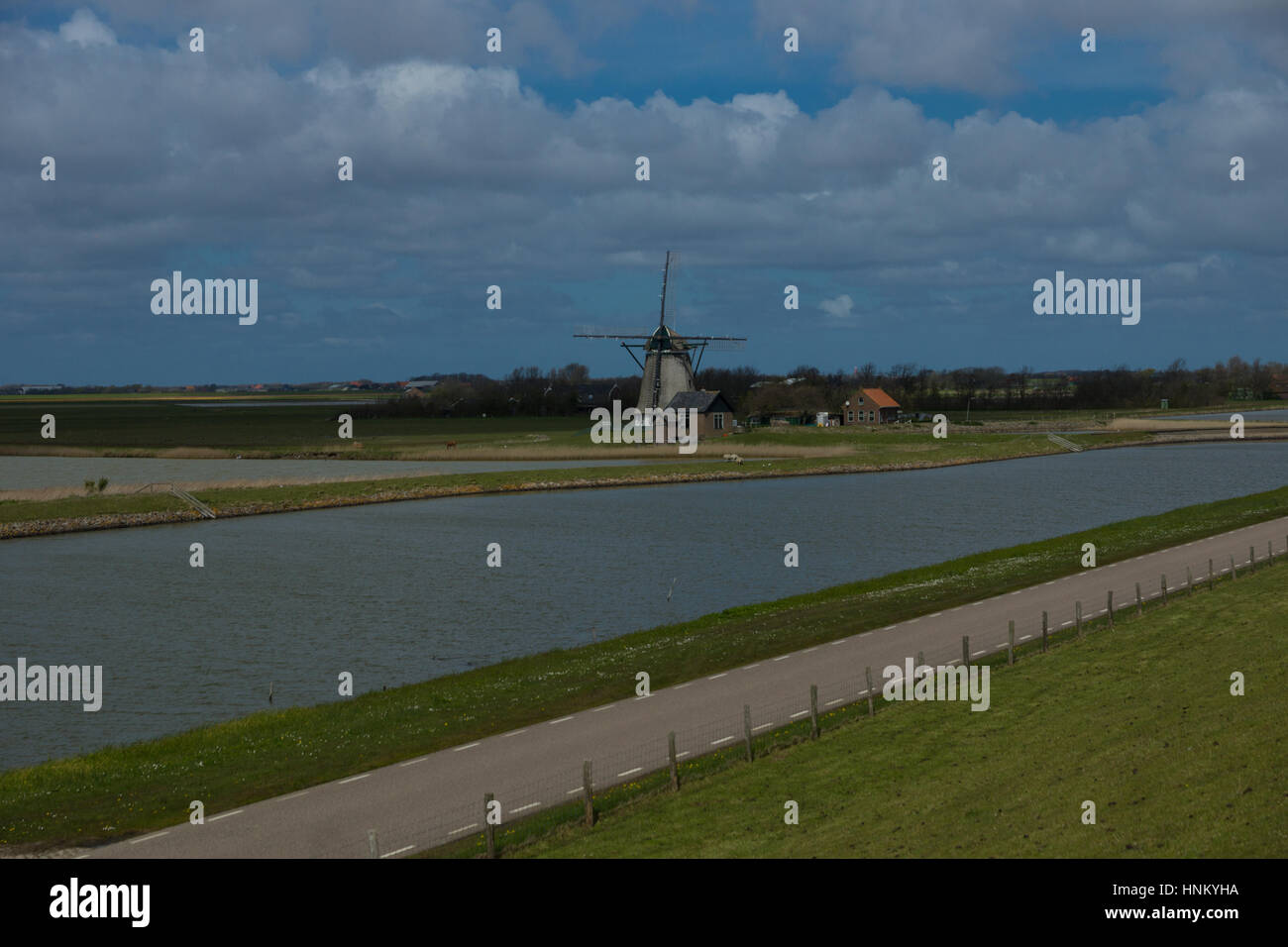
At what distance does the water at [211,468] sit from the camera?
3652 inches

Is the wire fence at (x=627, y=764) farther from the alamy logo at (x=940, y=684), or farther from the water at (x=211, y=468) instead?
the water at (x=211, y=468)

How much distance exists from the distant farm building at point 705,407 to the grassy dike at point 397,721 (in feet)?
290

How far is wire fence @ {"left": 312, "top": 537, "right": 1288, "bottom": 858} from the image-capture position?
687 inches

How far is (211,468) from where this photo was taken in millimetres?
106250

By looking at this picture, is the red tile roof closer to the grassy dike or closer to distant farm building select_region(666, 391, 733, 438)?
distant farm building select_region(666, 391, 733, 438)

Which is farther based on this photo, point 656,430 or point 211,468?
point 656,430

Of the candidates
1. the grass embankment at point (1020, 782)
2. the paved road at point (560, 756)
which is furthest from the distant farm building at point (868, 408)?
the grass embankment at point (1020, 782)

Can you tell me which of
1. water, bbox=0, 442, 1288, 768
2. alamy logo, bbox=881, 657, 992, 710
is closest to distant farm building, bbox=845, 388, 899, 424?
water, bbox=0, 442, 1288, 768

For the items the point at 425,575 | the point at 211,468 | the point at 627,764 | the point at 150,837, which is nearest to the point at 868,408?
the point at 211,468

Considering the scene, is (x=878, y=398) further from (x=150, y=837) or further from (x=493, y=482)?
(x=150, y=837)

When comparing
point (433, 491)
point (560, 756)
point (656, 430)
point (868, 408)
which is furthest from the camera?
point (868, 408)

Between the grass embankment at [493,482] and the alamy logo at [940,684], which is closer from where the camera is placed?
the alamy logo at [940,684]
